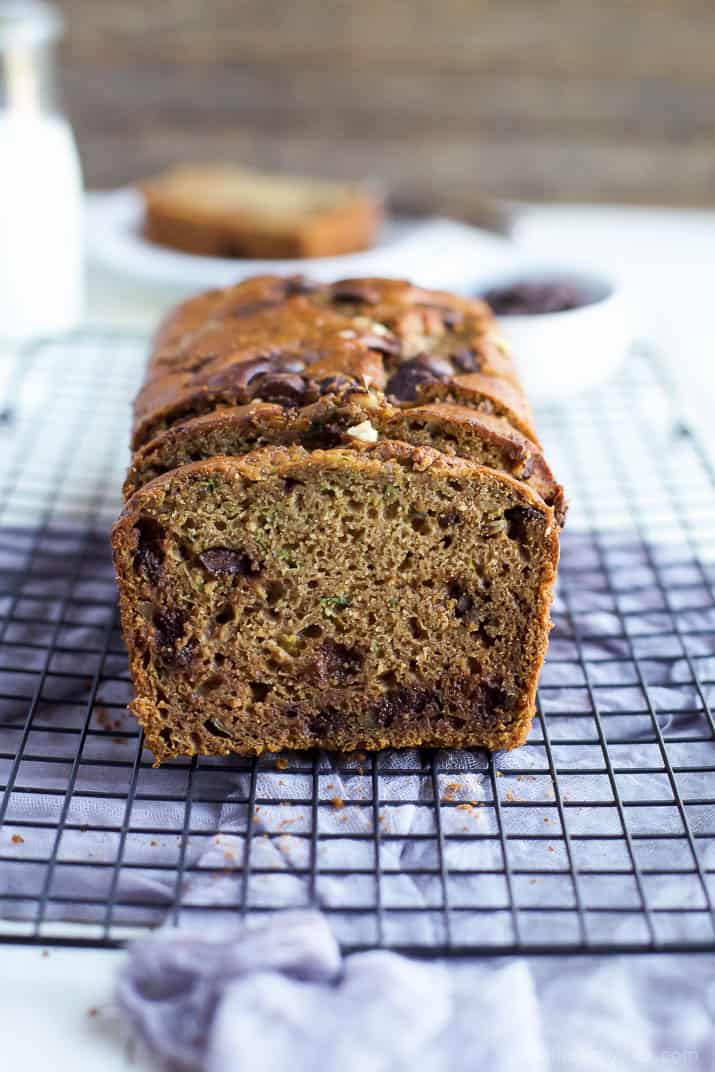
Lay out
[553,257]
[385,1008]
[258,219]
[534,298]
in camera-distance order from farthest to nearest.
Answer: [258,219]
[553,257]
[534,298]
[385,1008]

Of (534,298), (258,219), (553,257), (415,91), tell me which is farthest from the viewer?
(415,91)

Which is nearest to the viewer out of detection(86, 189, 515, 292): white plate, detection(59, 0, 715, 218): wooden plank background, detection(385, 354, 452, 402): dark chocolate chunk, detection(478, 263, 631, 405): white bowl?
detection(385, 354, 452, 402): dark chocolate chunk

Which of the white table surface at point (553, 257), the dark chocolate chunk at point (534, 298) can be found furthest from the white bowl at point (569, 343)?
the white table surface at point (553, 257)

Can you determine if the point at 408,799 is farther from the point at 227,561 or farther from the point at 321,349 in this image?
the point at 321,349

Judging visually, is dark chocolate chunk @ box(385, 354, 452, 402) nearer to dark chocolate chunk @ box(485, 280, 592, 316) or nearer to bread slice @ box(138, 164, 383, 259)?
dark chocolate chunk @ box(485, 280, 592, 316)

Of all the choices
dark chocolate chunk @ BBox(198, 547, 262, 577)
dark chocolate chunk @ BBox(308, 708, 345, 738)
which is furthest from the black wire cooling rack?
dark chocolate chunk @ BBox(198, 547, 262, 577)

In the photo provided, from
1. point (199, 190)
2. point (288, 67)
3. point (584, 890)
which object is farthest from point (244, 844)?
point (288, 67)

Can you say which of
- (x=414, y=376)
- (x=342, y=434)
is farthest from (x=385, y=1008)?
(x=414, y=376)

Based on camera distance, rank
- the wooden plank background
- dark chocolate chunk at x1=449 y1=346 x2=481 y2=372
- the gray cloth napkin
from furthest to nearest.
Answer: the wooden plank background < dark chocolate chunk at x1=449 y1=346 x2=481 y2=372 < the gray cloth napkin

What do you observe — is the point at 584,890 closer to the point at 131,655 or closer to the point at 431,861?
the point at 431,861
